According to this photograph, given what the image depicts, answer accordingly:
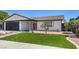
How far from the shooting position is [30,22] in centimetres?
1323

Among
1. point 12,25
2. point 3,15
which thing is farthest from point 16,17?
point 3,15

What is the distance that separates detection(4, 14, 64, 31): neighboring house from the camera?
12.8 meters

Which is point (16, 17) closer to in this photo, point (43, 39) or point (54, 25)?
point (43, 39)

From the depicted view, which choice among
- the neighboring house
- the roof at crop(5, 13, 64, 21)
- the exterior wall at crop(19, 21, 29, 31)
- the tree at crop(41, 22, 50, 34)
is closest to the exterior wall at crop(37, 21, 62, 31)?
the neighboring house

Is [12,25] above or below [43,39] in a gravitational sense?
above

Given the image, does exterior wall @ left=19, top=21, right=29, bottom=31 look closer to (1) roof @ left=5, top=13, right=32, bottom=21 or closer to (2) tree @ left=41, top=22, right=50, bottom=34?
(1) roof @ left=5, top=13, right=32, bottom=21

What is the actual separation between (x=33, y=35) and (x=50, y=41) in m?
0.87

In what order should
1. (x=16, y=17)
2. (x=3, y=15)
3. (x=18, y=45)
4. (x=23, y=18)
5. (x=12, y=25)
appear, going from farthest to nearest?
(x=12, y=25)
(x=23, y=18)
(x=16, y=17)
(x=18, y=45)
(x=3, y=15)

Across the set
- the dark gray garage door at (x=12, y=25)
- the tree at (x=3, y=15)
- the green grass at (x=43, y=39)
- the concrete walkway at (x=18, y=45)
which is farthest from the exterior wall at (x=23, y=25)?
the tree at (x=3, y=15)

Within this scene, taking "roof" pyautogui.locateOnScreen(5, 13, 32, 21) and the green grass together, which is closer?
the green grass

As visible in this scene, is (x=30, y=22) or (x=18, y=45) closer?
(x=18, y=45)

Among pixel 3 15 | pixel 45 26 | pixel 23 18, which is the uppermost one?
pixel 3 15

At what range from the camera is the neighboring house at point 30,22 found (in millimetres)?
12789
